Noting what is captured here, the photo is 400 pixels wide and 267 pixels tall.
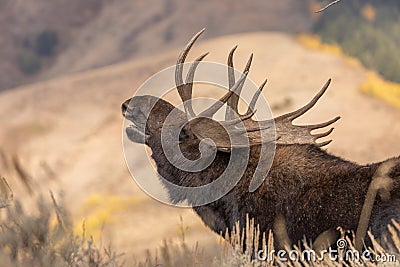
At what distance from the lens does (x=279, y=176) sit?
14.6 feet

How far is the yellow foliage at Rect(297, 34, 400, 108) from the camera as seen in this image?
25625 millimetres

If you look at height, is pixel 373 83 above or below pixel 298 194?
above

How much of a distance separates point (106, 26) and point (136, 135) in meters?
41.0

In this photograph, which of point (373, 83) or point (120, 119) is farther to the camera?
point (120, 119)

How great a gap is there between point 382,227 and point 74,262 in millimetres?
2347

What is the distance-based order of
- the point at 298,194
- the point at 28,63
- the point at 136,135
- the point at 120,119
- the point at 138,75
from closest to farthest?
the point at 298,194 < the point at 136,135 < the point at 120,119 < the point at 138,75 < the point at 28,63

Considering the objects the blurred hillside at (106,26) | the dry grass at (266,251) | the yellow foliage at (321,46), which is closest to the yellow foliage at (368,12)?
the yellow foliage at (321,46)

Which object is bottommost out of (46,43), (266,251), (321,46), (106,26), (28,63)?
(266,251)

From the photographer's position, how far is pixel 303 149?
4.64 m

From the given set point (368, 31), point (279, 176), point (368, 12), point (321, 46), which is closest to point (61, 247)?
point (279, 176)

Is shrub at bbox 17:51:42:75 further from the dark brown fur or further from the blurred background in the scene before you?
the dark brown fur

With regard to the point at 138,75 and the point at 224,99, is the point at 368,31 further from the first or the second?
the point at 224,99

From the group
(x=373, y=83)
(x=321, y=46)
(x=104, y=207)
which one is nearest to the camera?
(x=104, y=207)

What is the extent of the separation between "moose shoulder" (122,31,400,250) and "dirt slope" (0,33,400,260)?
35.5ft
